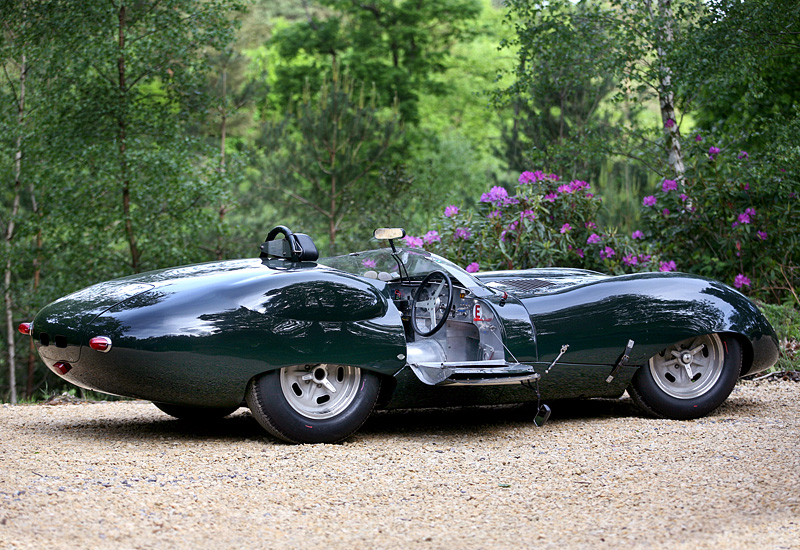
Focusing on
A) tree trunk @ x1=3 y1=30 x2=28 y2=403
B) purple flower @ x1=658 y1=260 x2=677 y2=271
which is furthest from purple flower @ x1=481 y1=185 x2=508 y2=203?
tree trunk @ x1=3 y1=30 x2=28 y2=403

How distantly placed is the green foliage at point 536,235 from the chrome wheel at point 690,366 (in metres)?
3.85

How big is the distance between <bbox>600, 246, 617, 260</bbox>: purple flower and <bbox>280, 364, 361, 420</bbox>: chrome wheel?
544 cm

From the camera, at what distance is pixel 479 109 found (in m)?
37.3

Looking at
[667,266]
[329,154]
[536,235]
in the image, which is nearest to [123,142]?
[329,154]

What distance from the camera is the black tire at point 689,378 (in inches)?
227

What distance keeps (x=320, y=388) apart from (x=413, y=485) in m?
1.06

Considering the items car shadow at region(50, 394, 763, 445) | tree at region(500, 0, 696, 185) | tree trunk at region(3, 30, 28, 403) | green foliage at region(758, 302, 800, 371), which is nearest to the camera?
car shadow at region(50, 394, 763, 445)

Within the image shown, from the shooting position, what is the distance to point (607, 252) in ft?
32.0

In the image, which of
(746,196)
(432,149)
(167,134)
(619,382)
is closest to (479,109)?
(432,149)

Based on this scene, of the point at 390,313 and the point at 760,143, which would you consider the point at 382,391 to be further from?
the point at 760,143

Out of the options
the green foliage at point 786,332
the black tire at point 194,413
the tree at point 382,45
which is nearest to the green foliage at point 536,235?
the green foliage at point 786,332

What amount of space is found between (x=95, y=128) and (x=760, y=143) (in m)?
10.8

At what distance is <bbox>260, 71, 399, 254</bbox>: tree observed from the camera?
1842 cm

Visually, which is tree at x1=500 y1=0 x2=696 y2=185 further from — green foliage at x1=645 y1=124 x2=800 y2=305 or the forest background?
green foliage at x1=645 y1=124 x2=800 y2=305
